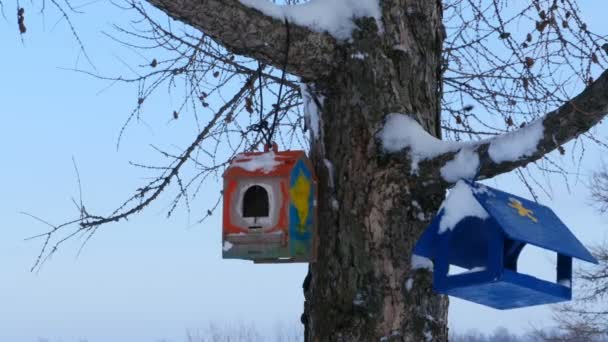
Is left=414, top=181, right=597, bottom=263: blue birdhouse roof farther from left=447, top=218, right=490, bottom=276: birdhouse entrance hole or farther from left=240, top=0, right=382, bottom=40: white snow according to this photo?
left=240, top=0, right=382, bottom=40: white snow

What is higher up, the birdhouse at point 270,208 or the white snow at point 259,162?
the white snow at point 259,162

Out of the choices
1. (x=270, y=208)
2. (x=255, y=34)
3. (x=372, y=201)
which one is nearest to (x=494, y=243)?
(x=372, y=201)

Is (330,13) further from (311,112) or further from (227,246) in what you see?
(227,246)

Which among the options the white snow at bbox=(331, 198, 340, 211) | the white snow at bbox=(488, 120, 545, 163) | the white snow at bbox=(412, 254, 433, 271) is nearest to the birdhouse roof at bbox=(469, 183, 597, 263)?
the white snow at bbox=(488, 120, 545, 163)

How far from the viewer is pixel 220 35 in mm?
2717

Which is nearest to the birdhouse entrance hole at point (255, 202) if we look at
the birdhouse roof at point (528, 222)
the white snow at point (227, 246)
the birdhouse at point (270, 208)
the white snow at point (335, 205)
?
the birdhouse at point (270, 208)

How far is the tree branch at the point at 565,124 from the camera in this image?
2.37m

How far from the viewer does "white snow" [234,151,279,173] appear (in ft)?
9.32

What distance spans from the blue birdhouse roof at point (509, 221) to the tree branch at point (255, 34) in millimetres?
682

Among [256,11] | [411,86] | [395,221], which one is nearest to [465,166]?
[395,221]

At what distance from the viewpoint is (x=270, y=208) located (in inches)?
109

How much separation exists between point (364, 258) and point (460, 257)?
30 cm

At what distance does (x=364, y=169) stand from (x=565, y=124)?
684 millimetres

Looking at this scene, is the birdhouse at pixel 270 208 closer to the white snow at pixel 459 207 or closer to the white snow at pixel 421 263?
the white snow at pixel 421 263
